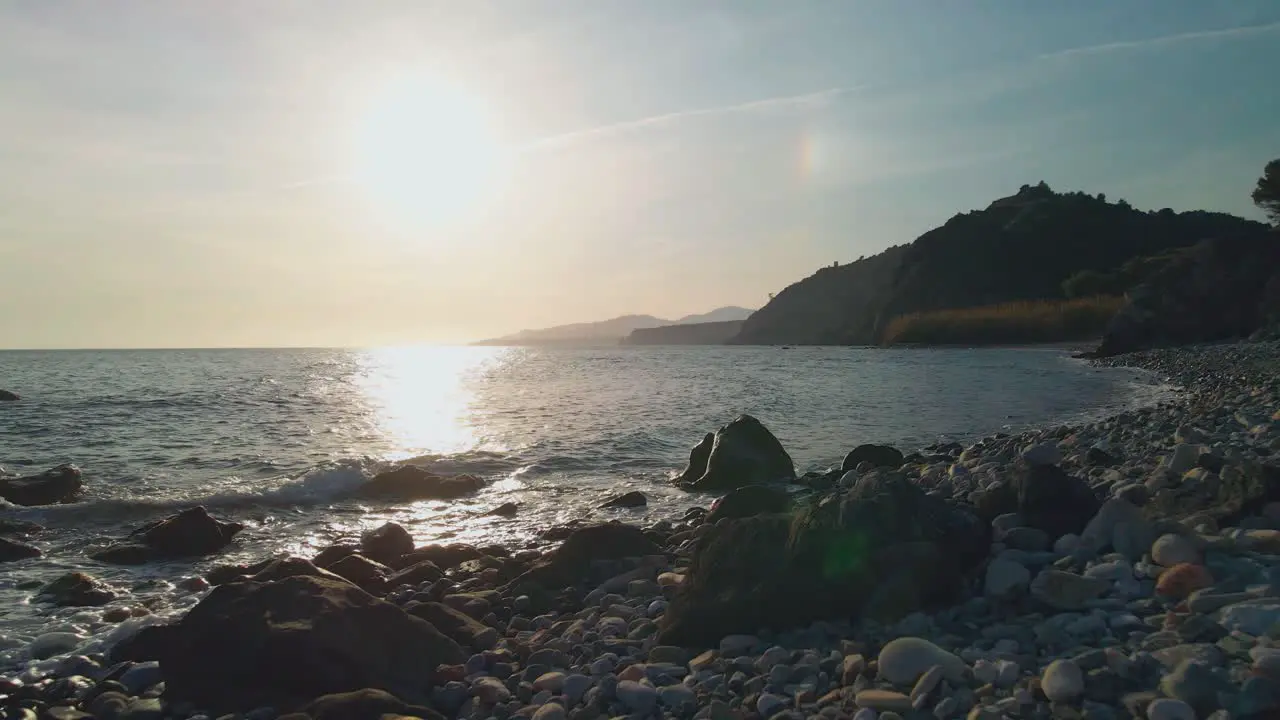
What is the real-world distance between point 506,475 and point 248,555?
6.17 meters

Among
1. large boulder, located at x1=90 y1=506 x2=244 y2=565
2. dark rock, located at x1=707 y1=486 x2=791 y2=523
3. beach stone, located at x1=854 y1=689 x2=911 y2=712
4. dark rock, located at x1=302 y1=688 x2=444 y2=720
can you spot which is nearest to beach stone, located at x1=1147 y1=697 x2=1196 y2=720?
beach stone, located at x1=854 y1=689 x2=911 y2=712

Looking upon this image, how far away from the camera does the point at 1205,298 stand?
4319 centimetres

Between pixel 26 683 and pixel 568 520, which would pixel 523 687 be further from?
pixel 568 520

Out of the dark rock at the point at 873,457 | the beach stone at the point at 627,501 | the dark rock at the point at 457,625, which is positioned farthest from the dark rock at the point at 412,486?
the dark rock at the point at 457,625

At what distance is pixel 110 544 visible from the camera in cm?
1012

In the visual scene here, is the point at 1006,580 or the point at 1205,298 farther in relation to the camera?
the point at 1205,298

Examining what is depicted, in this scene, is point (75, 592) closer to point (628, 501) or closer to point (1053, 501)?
point (628, 501)

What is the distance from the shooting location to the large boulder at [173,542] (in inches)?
366

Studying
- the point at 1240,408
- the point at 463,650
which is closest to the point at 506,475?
the point at 463,650

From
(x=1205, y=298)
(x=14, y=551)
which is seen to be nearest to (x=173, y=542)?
(x=14, y=551)

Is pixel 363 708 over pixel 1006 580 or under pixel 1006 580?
under

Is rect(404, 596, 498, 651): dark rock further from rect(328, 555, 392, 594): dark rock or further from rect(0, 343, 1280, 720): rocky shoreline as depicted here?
rect(328, 555, 392, 594): dark rock

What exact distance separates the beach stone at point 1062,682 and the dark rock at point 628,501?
8.36 m

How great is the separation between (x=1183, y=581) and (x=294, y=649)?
5665 millimetres
